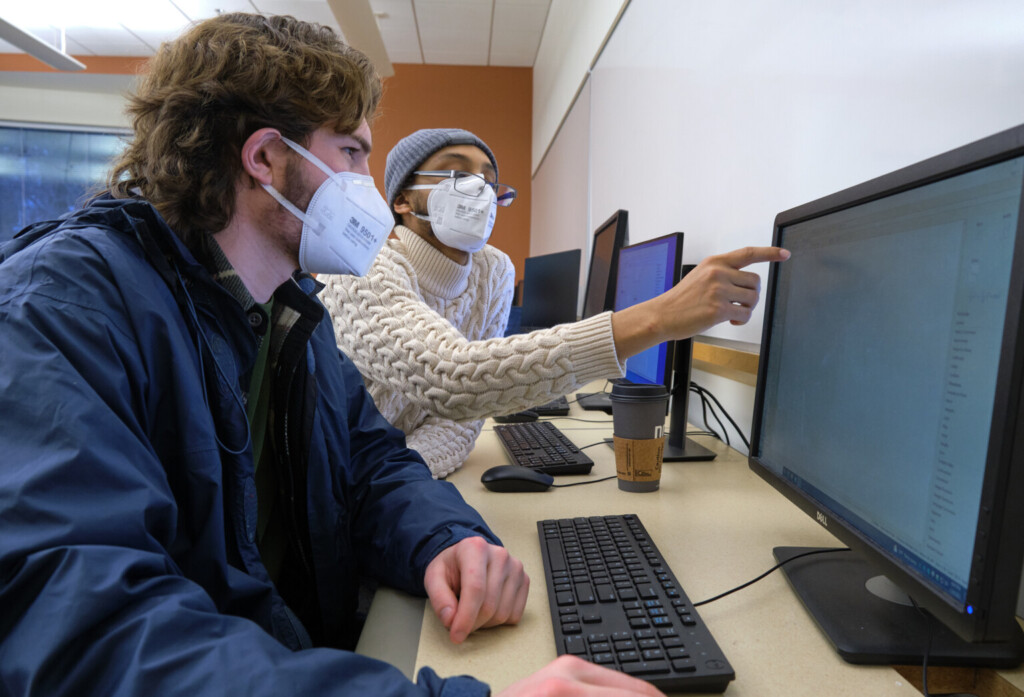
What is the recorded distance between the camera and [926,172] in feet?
1.71

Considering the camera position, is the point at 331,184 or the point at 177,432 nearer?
the point at 177,432

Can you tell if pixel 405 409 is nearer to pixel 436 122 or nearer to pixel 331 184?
pixel 331 184

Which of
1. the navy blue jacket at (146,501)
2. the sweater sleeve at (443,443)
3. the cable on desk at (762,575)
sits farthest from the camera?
the sweater sleeve at (443,443)

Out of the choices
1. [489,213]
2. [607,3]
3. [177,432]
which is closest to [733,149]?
[489,213]

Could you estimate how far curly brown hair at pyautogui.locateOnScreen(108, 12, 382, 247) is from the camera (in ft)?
2.59

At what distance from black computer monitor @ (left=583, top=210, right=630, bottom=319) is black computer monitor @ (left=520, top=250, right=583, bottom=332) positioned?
0.37ft

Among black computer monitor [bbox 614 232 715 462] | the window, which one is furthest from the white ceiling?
black computer monitor [bbox 614 232 715 462]

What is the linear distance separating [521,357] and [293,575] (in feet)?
1.47

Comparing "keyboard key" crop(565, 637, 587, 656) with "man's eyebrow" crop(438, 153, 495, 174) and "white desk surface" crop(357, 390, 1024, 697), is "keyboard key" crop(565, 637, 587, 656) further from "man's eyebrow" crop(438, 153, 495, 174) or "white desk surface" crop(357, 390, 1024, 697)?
"man's eyebrow" crop(438, 153, 495, 174)

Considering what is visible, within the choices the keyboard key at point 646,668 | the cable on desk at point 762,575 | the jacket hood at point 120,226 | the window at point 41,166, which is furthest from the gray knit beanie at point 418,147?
the window at point 41,166

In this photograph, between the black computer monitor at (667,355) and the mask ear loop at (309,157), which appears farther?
the black computer monitor at (667,355)

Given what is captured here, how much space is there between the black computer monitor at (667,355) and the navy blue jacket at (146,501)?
1.61 feet

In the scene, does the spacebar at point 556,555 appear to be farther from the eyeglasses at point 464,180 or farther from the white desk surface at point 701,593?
the eyeglasses at point 464,180

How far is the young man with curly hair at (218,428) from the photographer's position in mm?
421
